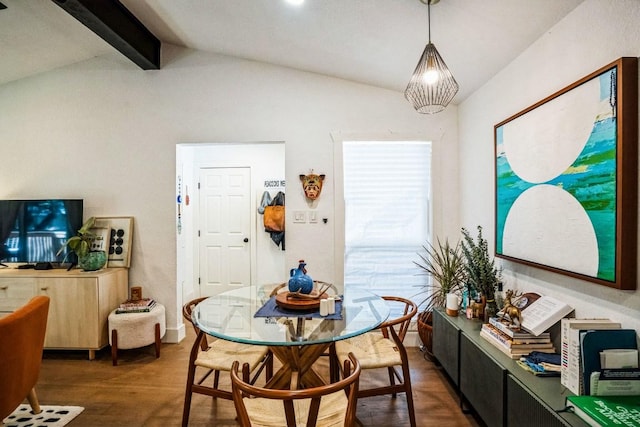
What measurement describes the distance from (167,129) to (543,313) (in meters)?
3.53

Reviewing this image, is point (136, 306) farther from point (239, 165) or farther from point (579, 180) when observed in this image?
point (579, 180)

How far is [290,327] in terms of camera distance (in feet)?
6.04

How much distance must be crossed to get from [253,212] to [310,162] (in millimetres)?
1878

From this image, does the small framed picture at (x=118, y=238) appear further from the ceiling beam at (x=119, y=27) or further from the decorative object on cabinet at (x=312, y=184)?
the decorative object on cabinet at (x=312, y=184)

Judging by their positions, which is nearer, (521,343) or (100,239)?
(521,343)

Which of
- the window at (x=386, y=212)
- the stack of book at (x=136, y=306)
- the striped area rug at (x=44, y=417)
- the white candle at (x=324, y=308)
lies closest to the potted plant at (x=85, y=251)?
the stack of book at (x=136, y=306)

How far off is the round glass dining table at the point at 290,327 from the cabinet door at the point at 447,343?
57 centimetres

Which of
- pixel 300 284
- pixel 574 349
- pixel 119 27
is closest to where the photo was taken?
pixel 574 349

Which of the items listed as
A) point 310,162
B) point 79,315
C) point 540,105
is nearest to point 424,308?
point 310,162

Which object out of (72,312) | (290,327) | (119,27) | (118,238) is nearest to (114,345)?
(72,312)

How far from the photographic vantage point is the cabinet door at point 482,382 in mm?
1770

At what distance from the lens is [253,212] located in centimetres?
509

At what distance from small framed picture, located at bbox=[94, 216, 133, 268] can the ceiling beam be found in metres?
1.58

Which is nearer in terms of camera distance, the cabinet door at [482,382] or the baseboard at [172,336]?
the cabinet door at [482,382]
